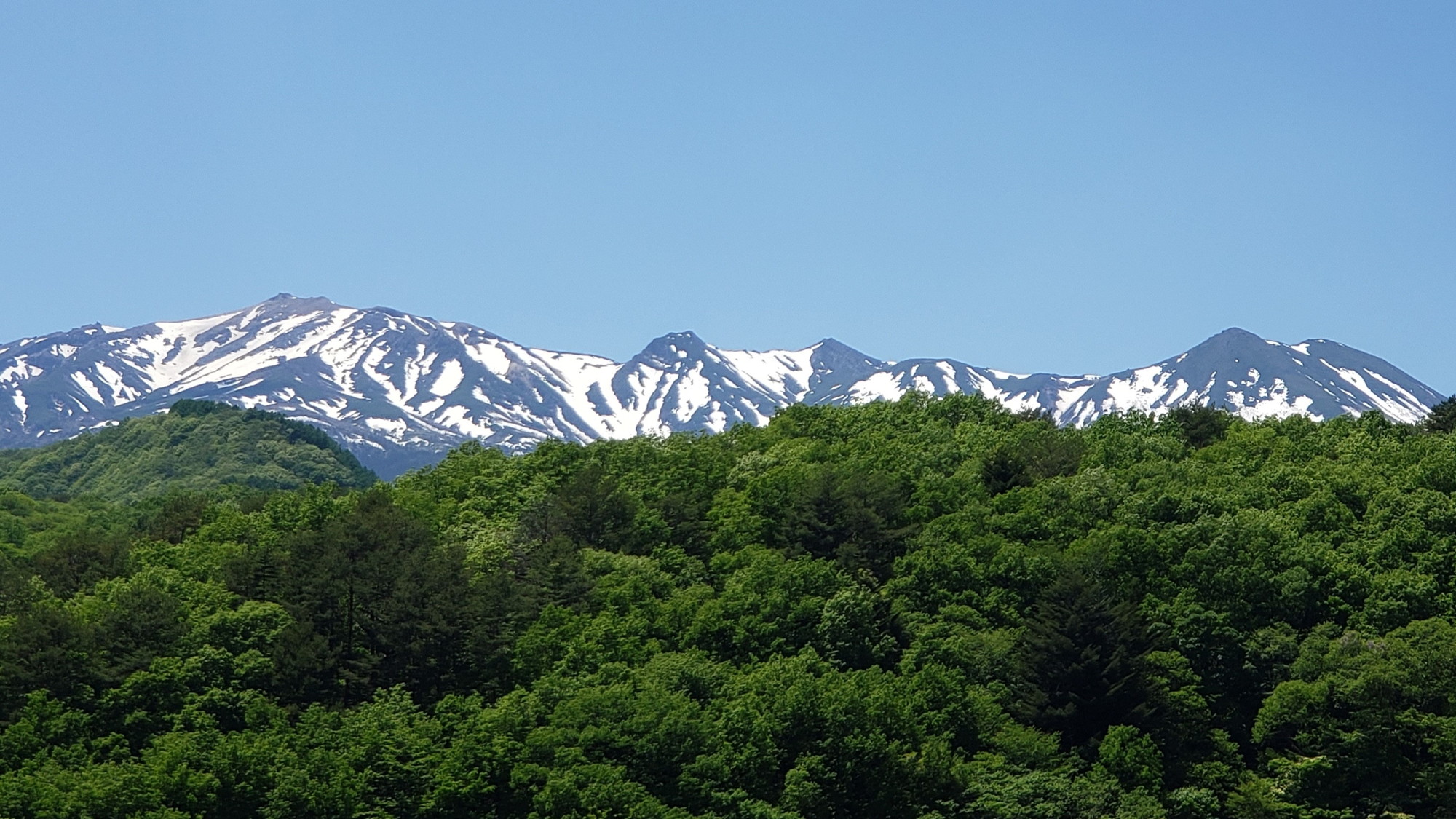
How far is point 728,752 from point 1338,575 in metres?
30.5

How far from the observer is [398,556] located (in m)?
85.8

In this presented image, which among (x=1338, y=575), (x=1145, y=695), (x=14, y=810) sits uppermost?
(x=1338, y=575)

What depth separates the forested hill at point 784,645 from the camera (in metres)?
68.5

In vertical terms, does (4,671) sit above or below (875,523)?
below

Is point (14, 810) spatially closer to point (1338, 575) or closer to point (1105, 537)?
point (1105, 537)

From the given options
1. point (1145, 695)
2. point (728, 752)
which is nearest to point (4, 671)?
point (728, 752)

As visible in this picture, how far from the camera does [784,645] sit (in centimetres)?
7988

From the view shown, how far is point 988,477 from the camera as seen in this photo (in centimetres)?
9925

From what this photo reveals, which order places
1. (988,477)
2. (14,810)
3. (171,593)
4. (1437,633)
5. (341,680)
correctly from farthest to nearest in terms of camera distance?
(988,477) < (171,593) < (341,680) < (1437,633) < (14,810)

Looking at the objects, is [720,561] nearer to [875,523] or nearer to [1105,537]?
[875,523]

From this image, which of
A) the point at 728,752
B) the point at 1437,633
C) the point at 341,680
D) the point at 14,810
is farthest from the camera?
the point at 341,680

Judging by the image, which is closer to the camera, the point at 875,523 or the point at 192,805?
the point at 192,805

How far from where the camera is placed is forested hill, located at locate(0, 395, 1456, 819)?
68500 mm

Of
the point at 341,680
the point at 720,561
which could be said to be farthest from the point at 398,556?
the point at 720,561
